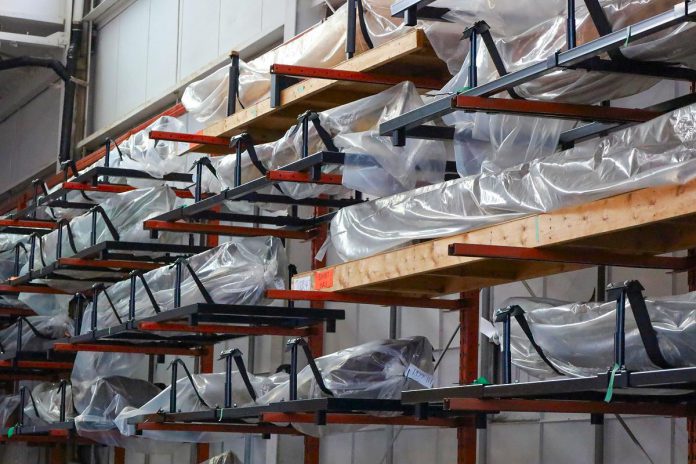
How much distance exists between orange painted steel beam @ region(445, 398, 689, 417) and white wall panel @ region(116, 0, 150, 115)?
36.8 ft

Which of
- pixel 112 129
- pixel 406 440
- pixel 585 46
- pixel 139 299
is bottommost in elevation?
pixel 406 440

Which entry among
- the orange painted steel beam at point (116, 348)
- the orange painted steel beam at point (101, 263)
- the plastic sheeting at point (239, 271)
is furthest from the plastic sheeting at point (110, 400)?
the plastic sheeting at point (239, 271)

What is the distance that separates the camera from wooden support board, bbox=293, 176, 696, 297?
19.0 feet

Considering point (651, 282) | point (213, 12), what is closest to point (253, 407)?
point (651, 282)

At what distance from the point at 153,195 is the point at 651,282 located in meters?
5.91

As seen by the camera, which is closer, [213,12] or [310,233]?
[310,233]

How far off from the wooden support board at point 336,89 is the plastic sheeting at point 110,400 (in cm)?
328

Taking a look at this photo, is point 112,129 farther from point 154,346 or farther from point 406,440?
point 406,440

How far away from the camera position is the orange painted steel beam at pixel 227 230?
11.1 m

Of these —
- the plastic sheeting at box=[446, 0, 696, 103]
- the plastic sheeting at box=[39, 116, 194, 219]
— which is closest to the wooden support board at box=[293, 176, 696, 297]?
the plastic sheeting at box=[446, 0, 696, 103]

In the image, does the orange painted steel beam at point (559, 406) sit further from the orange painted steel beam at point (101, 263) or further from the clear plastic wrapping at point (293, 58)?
the orange painted steel beam at point (101, 263)

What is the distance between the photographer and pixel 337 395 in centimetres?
879

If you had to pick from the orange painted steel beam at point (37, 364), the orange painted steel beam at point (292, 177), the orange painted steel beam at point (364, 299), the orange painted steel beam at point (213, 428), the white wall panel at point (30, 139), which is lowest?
the orange painted steel beam at point (213, 428)

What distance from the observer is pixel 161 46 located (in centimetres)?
1661
